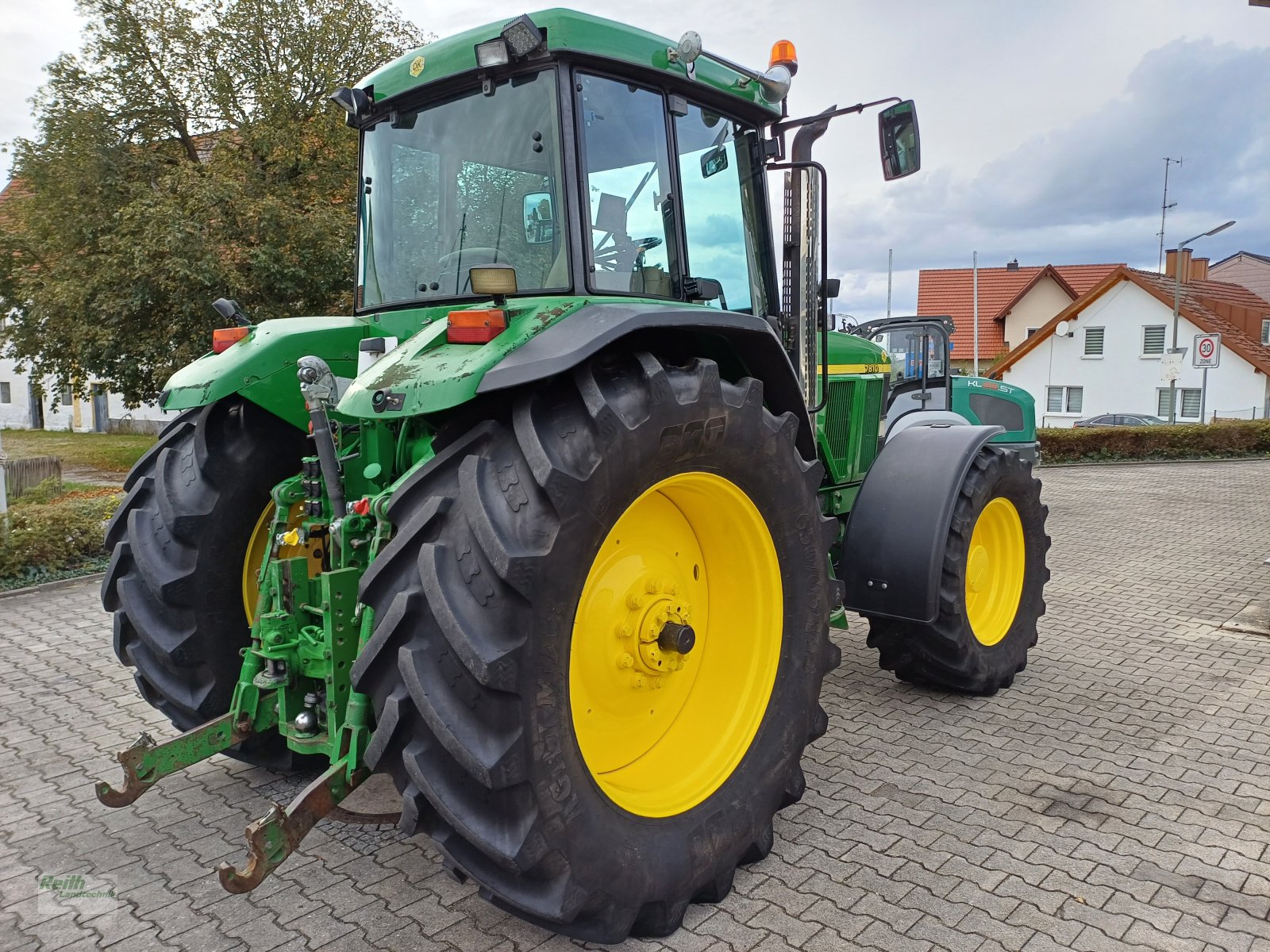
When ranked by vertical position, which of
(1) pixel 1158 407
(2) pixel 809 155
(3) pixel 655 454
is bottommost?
(1) pixel 1158 407

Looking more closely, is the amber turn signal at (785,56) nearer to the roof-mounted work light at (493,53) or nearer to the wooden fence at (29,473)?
the roof-mounted work light at (493,53)

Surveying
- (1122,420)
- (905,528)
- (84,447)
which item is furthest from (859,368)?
(1122,420)

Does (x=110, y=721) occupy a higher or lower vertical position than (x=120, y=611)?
lower

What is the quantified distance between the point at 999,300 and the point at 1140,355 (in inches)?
419

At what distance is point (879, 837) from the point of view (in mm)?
3102

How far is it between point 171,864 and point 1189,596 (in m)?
6.80

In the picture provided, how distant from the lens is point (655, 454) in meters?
2.47

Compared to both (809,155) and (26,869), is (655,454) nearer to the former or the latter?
(809,155)

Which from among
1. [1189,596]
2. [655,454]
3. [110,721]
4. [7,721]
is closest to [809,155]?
[655,454]

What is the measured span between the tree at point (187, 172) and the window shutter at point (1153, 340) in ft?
84.2

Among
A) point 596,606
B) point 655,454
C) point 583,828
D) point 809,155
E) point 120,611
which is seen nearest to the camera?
point 583,828

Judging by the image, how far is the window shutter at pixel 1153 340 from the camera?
30.2 m

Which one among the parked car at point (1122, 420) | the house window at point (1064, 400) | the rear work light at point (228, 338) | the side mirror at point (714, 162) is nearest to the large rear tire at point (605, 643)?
the side mirror at point (714, 162)

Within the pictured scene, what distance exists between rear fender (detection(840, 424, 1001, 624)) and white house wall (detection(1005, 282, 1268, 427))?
96.1 feet
